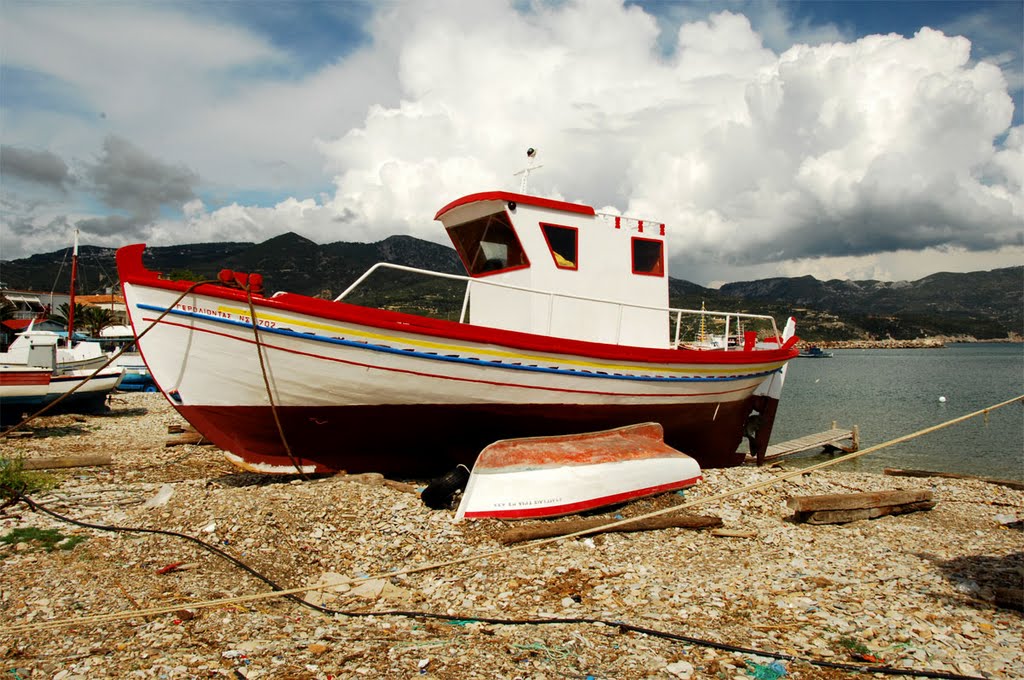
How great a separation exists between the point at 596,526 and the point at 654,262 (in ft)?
18.2

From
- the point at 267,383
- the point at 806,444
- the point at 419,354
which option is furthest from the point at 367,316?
the point at 806,444

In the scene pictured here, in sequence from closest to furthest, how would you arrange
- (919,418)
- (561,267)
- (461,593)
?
(461,593) < (561,267) < (919,418)

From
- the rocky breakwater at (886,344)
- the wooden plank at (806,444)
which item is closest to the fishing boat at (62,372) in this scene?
the wooden plank at (806,444)

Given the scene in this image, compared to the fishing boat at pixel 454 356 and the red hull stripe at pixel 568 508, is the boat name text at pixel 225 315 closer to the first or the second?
the fishing boat at pixel 454 356

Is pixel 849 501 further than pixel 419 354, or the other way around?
pixel 849 501

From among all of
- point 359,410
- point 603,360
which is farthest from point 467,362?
point 603,360

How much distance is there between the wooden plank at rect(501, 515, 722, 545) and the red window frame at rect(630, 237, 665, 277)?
15.2ft

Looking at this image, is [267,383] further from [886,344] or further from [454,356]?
[886,344]

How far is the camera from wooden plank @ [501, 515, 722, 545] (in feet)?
20.9

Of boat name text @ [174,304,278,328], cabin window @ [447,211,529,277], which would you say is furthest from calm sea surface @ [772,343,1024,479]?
boat name text @ [174,304,278,328]

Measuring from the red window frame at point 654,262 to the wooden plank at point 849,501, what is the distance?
4.50 meters

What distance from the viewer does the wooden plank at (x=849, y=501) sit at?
7844mm

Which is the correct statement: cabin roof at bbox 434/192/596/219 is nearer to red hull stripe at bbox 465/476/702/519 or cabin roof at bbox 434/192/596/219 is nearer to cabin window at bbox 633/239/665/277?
cabin window at bbox 633/239/665/277

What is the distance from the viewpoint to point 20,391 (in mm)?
14602
